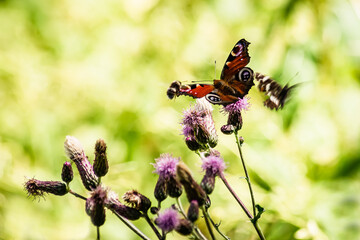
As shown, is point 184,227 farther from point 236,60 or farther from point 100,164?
point 236,60

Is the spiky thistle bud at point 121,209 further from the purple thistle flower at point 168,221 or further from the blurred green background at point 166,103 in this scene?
the blurred green background at point 166,103

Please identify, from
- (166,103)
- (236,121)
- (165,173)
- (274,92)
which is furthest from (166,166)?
Answer: (166,103)

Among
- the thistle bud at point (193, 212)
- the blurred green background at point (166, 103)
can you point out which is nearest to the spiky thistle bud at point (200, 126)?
the thistle bud at point (193, 212)

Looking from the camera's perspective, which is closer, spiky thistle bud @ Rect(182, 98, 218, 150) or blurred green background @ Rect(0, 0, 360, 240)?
spiky thistle bud @ Rect(182, 98, 218, 150)

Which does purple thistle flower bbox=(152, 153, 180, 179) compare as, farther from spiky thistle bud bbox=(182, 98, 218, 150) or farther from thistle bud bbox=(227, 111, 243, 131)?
thistle bud bbox=(227, 111, 243, 131)

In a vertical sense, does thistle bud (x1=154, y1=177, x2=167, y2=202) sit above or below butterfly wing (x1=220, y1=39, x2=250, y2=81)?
below

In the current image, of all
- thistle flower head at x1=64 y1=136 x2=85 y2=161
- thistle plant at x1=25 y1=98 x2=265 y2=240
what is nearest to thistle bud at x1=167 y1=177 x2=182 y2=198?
thistle plant at x1=25 y1=98 x2=265 y2=240
